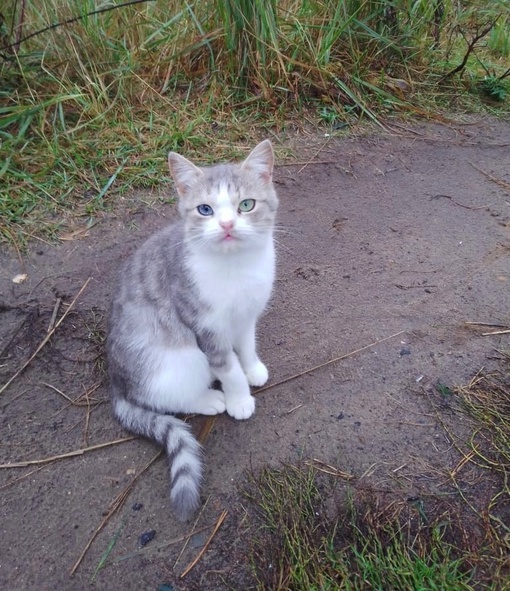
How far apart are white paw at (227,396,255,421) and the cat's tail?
0.21 m

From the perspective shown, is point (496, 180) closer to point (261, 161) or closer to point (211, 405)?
point (261, 161)

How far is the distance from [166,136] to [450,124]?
7.93 ft

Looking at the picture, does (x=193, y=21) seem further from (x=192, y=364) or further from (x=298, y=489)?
(x=298, y=489)

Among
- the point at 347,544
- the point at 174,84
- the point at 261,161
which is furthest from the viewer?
the point at 174,84

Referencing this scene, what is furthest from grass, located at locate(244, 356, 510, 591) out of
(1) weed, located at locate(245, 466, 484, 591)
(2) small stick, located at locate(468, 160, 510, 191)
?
(2) small stick, located at locate(468, 160, 510, 191)

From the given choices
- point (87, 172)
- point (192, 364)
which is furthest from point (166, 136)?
point (192, 364)

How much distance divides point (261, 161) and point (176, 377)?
95 cm

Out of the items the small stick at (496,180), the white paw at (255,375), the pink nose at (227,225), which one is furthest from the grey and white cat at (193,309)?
the small stick at (496,180)

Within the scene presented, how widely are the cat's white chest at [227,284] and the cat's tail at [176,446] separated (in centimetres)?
45

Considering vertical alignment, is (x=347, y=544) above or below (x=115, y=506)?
above

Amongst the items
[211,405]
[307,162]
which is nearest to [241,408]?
[211,405]

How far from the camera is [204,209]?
5.93 ft

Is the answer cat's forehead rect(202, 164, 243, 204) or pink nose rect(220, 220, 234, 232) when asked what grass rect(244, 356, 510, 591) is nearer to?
pink nose rect(220, 220, 234, 232)

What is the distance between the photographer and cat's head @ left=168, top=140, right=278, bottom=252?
1.74 m
